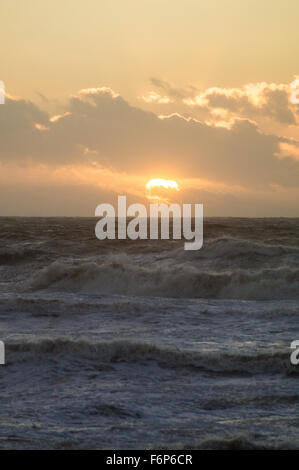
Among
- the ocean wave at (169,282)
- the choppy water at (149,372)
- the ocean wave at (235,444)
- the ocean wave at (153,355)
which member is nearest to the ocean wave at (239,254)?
the ocean wave at (169,282)

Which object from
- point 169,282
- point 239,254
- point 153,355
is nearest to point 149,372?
point 153,355

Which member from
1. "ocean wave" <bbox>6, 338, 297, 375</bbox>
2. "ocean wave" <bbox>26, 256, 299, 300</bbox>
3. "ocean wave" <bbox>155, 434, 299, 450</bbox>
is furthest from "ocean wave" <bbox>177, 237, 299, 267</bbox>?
"ocean wave" <bbox>155, 434, 299, 450</bbox>

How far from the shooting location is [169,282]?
19.0m

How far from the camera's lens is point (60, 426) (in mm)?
5863

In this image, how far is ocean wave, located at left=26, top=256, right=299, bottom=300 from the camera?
1800 centimetres

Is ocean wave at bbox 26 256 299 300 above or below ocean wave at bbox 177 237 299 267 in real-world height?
below

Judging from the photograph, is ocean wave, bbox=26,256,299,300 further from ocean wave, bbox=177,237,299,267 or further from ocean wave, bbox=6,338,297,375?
ocean wave, bbox=6,338,297,375

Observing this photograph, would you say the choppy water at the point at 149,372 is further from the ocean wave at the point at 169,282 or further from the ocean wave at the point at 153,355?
the ocean wave at the point at 169,282

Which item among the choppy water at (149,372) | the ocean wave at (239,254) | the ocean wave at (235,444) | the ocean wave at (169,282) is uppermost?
the ocean wave at (239,254)

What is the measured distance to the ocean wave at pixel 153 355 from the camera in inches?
322

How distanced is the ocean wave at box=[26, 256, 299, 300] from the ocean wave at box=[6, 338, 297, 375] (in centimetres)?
884

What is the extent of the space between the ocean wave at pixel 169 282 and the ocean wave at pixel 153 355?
884cm

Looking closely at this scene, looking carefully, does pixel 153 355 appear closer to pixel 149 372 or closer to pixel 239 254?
pixel 149 372
